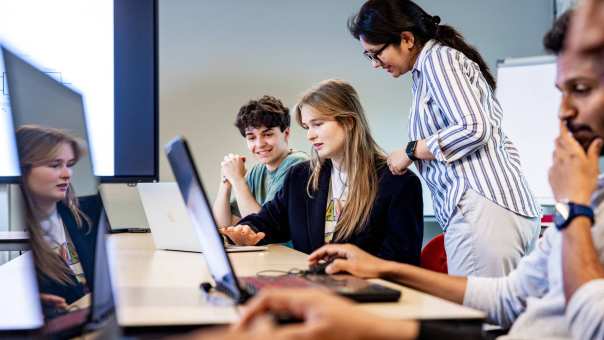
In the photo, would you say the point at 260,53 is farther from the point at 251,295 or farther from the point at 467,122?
the point at 251,295

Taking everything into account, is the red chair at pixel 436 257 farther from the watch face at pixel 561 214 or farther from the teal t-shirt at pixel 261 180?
the watch face at pixel 561 214

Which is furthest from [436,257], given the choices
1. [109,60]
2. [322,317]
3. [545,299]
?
[109,60]

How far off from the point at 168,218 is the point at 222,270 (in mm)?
1069

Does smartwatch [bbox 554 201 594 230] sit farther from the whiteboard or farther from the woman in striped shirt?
the whiteboard

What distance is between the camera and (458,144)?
7.15 feet

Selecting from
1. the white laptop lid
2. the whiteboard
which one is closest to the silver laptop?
the white laptop lid

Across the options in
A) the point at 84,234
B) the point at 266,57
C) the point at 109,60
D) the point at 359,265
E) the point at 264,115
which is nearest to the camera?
the point at 84,234

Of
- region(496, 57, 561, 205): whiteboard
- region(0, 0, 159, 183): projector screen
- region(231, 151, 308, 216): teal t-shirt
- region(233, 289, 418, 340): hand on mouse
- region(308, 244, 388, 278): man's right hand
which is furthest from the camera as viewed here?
region(496, 57, 561, 205): whiteboard

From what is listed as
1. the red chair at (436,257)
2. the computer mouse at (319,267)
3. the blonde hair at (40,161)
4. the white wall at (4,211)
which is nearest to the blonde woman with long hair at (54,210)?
the blonde hair at (40,161)

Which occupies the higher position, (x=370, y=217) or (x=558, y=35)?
(x=558, y=35)

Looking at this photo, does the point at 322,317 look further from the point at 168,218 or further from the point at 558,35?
the point at 168,218

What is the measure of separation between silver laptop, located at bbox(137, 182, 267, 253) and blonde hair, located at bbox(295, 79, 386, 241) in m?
0.30

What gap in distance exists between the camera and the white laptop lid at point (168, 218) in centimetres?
225

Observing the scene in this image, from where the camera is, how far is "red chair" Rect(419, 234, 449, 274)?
8.07 feet
